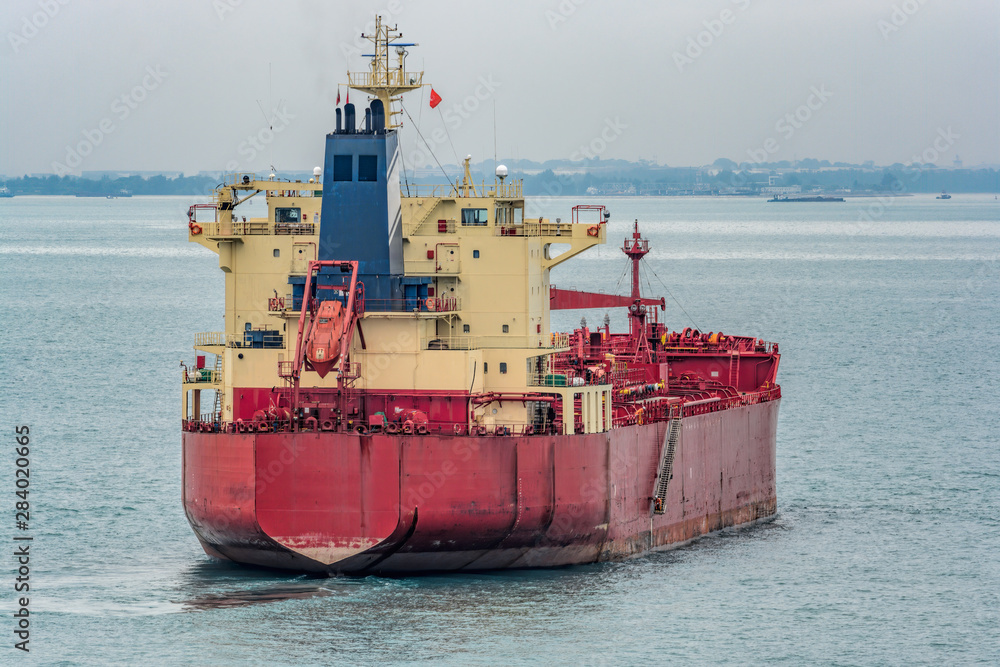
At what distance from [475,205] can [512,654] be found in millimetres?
12960

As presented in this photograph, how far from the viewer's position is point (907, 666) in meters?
38.5

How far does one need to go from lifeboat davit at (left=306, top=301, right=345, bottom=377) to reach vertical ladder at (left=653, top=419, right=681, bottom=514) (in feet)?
32.6

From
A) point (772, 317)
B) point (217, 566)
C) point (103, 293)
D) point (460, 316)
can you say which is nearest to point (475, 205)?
point (460, 316)

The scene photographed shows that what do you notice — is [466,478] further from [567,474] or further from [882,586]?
[882,586]

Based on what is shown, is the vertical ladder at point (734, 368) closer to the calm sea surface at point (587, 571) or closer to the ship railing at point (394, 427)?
the calm sea surface at point (587, 571)

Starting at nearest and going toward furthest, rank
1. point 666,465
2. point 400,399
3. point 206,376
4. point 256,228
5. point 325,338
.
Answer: point 325,338, point 400,399, point 256,228, point 206,376, point 666,465

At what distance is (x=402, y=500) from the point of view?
41219mm

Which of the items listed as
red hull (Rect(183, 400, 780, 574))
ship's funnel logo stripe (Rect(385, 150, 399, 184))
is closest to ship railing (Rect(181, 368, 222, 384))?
red hull (Rect(183, 400, 780, 574))

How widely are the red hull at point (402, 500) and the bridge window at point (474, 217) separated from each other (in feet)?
20.4

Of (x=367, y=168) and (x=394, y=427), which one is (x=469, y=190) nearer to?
(x=367, y=168)

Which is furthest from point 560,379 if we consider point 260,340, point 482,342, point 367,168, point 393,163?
point 260,340

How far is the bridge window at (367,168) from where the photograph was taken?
44.5 meters

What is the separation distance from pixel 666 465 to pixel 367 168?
1131 cm

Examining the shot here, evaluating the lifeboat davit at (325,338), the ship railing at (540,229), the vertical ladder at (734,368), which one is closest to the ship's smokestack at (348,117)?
the ship railing at (540,229)
